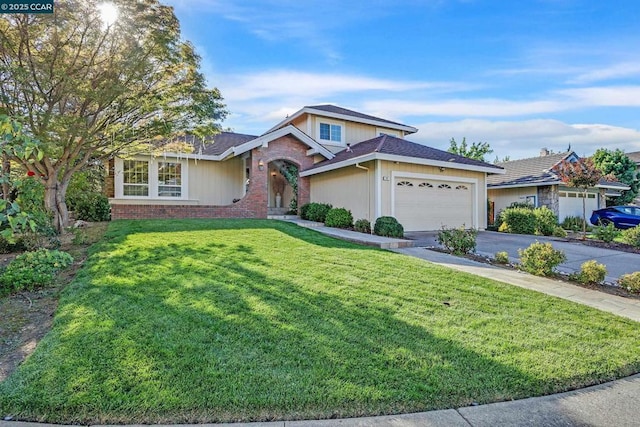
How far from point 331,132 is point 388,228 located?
848 cm

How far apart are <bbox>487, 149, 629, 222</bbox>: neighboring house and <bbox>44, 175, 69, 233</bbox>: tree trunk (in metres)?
19.9

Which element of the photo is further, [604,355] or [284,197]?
[284,197]

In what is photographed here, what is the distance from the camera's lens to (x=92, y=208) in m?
12.8

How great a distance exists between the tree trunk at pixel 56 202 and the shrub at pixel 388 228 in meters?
9.67

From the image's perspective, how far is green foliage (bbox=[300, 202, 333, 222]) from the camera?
1459 cm

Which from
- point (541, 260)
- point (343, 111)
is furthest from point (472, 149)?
point (541, 260)

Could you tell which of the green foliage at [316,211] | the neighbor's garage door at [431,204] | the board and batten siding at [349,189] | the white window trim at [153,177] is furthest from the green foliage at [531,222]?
the white window trim at [153,177]

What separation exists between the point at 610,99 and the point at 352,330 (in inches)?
614

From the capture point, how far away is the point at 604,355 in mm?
3693

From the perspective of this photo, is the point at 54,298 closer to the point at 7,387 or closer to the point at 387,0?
the point at 7,387

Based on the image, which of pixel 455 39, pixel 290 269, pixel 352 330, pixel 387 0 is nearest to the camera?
pixel 352 330

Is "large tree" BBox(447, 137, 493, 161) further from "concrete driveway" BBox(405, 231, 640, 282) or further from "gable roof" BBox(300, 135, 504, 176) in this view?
"concrete driveway" BBox(405, 231, 640, 282)

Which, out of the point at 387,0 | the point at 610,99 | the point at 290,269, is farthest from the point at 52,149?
the point at 610,99

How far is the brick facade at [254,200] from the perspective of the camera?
13594mm
